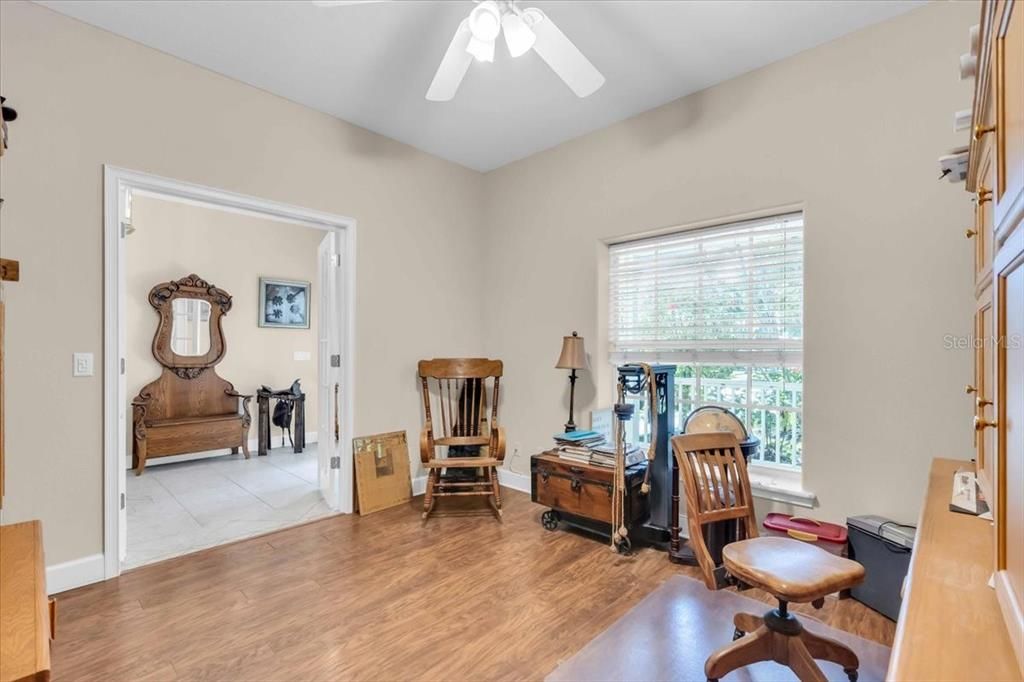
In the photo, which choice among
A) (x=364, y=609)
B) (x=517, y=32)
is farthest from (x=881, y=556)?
(x=517, y=32)

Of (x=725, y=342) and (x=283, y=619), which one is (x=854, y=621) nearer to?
(x=725, y=342)

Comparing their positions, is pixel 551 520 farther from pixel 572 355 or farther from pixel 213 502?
pixel 213 502

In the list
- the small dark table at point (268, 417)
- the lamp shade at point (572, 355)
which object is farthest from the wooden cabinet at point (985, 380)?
the small dark table at point (268, 417)

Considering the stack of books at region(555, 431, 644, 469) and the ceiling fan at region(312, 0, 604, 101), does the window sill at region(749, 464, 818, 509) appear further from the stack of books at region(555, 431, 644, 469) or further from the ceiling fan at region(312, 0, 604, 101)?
the ceiling fan at region(312, 0, 604, 101)

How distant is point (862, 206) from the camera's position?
7.89 feet

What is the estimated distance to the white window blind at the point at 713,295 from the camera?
2.72m

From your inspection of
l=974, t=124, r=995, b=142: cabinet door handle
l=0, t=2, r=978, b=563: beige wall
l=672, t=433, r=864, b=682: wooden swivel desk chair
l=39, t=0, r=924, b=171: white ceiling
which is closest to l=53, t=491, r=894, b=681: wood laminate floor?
l=672, t=433, r=864, b=682: wooden swivel desk chair

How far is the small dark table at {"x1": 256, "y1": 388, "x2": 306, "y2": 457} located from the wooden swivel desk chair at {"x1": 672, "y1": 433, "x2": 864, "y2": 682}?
4.68m

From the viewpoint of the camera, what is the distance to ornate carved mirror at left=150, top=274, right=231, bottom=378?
4.89 m

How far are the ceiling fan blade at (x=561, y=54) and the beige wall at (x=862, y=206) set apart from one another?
1157mm

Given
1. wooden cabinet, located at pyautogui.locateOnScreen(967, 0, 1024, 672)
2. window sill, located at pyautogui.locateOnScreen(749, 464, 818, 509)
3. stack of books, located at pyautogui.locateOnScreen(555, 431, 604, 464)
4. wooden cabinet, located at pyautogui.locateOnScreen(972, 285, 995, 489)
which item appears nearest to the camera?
wooden cabinet, located at pyautogui.locateOnScreen(967, 0, 1024, 672)

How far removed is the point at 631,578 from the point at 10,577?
7.69 ft

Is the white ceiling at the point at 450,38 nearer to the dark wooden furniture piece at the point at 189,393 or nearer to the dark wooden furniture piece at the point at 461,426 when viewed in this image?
the dark wooden furniture piece at the point at 461,426

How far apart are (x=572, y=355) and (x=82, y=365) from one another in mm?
2789
